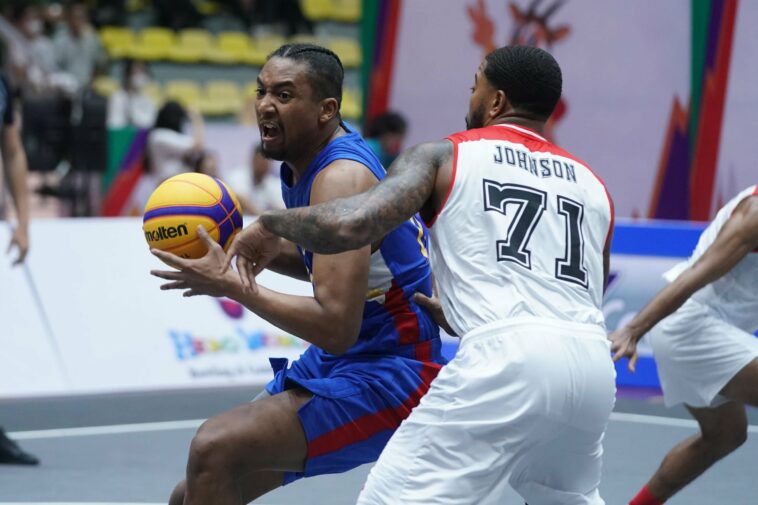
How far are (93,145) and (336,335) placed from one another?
11.3m

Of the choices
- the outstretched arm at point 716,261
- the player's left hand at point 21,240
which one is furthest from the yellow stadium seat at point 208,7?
the outstretched arm at point 716,261

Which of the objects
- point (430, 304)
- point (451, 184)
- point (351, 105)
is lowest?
point (351, 105)

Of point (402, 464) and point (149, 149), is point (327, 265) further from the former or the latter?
point (149, 149)

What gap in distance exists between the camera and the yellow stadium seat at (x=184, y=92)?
765 inches

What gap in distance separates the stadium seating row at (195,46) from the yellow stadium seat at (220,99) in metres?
0.67

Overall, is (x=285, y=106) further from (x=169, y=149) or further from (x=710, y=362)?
(x=169, y=149)

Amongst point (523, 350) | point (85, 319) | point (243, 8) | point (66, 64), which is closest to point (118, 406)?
point (85, 319)

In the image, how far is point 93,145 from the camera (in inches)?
575

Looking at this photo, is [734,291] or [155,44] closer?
[734,291]

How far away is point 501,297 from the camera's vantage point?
3.65m

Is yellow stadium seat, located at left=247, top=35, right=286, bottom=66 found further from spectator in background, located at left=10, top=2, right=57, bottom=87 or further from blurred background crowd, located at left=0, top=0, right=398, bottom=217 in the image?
spectator in background, located at left=10, top=2, right=57, bottom=87

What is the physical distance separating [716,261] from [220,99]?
15.5 metres

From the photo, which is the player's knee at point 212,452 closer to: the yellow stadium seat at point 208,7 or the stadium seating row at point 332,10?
the yellow stadium seat at point 208,7

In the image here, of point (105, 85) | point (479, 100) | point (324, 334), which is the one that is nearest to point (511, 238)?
point (479, 100)
